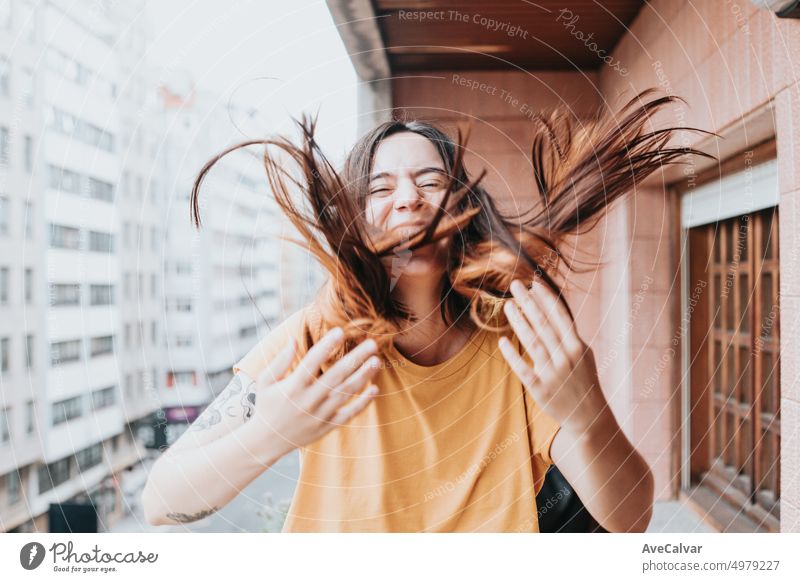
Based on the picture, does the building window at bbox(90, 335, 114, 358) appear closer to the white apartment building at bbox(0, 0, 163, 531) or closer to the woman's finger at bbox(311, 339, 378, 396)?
the white apartment building at bbox(0, 0, 163, 531)

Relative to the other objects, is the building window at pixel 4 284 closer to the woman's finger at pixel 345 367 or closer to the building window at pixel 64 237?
the building window at pixel 64 237

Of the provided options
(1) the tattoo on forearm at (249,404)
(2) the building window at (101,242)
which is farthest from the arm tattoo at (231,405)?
(2) the building window at (101,242)

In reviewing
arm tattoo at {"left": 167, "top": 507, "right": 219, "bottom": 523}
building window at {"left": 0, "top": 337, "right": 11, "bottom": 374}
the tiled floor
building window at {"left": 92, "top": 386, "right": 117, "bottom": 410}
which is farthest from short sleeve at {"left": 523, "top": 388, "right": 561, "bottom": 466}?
building window at {"left": 0, "top": 337, "right": 11, "bottom": 374}

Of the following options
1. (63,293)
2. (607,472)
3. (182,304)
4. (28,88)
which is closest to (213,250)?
(182,304)

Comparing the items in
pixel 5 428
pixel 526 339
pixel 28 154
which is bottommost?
pixel 5 428

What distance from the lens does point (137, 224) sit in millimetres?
742

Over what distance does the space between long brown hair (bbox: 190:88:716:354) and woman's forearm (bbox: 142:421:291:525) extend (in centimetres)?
13

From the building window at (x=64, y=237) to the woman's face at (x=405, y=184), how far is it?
33 cm

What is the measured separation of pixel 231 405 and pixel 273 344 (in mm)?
84

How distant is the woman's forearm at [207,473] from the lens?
72cm

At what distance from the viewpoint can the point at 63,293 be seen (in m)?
0.74

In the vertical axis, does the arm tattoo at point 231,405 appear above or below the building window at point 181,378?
below

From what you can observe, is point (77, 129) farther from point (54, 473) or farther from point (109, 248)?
point (54, 473)
